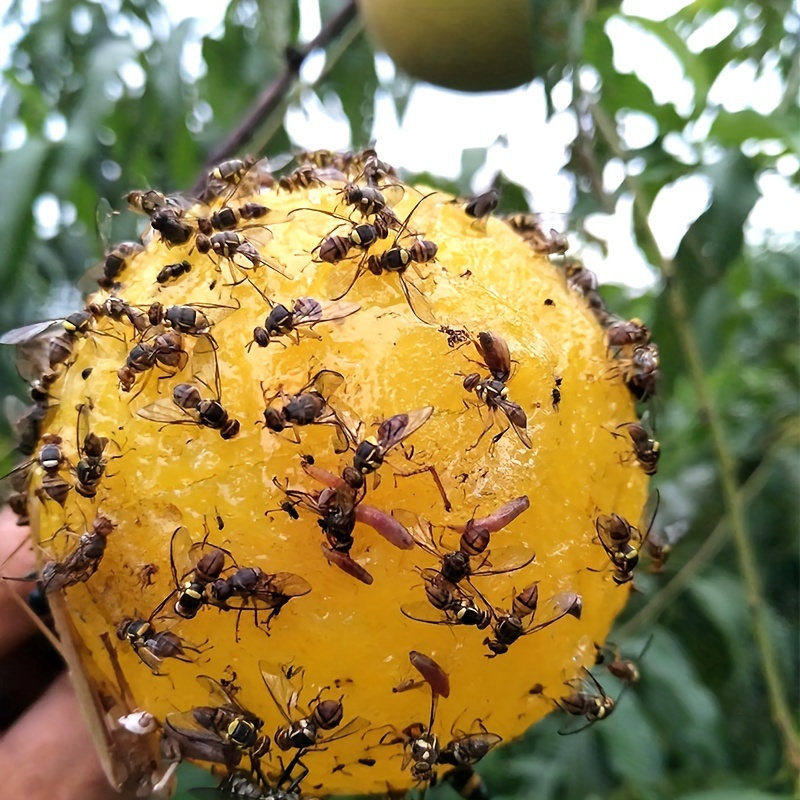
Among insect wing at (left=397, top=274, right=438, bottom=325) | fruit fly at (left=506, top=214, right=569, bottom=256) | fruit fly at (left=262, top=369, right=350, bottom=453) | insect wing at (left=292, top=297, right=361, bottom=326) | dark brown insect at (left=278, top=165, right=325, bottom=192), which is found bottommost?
fruit fly at (left=262, top=369, right=350, bottom=453)

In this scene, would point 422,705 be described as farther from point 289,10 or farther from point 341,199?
point 289,10

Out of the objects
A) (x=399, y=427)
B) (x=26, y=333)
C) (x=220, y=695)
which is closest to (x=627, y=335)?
(x=399, y=427)

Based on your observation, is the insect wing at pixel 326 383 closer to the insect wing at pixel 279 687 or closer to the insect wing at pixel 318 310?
the insect wing at pixel 318 310

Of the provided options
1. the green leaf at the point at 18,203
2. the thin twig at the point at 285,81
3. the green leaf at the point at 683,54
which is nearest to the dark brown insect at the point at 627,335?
the green leaf at the point at 683,54

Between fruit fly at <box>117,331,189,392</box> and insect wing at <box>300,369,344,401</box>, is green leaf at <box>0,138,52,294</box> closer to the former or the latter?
fruit fly at <box>117,331,189,392</box>

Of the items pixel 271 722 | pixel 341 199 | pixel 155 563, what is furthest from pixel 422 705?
pixel 341 199

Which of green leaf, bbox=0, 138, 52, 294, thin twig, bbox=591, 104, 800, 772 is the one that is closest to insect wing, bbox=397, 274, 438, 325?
thin twig, bbox=591, 104, 800, 772
